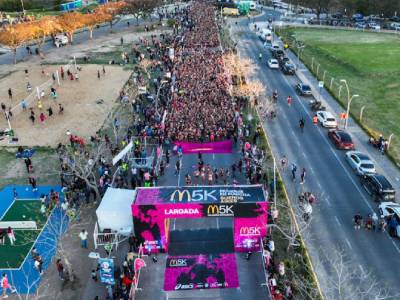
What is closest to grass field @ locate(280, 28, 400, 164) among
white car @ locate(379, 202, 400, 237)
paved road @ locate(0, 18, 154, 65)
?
white car @ locate(379, 202, 400, 237)

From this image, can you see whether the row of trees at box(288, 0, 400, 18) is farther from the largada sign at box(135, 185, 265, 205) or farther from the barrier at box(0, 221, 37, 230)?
the barrier at box(0, 221, 37, 230)

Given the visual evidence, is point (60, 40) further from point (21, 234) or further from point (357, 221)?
point (357, 221)

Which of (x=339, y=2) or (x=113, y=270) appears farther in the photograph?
(x=339, y=2)

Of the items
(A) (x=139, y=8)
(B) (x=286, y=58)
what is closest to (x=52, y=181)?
(B) (x=286, y=58)

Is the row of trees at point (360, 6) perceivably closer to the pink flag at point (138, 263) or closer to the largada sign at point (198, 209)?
the largada sign at point (198, 209)

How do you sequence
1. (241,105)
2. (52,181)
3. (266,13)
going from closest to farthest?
(52,181) < (241,105) < (266,13)

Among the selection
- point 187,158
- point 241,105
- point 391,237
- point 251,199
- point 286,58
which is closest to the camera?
point 251,199

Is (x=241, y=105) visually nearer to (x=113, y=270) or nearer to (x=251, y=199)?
(x=251, y=199)
